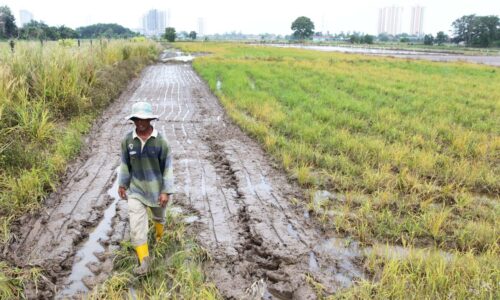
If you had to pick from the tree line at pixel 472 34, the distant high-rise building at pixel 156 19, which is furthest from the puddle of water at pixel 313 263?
the distant high-rise building at pixel 156 19

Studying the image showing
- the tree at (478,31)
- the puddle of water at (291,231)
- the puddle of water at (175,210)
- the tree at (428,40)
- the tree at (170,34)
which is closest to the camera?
the puddle of water at (291,231)

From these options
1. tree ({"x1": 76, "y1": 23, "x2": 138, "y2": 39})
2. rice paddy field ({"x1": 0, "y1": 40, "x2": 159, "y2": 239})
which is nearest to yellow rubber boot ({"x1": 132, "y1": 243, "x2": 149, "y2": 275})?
rice paddy field ({"x1": 0, "y1": 40, "x2": 159, "y2": 239})

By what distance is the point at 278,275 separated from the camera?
2959 mm

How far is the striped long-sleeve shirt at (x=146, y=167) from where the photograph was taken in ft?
10.1

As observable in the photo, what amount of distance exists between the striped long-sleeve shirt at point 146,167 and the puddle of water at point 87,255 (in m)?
0.63

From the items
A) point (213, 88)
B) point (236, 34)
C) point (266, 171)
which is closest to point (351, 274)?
point (266, 171)

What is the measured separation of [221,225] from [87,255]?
47.5 inches

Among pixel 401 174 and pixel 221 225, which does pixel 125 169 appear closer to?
pixel 221 225

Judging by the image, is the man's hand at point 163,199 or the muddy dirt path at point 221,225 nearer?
the muddy dirt path at point 221,225

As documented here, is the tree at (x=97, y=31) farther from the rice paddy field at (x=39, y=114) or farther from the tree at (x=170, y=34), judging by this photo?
the rice paddy field at (x=39, y=114)

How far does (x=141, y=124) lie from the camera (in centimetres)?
301

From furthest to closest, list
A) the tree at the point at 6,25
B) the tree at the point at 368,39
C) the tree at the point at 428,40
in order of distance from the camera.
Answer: the tree at the point at 368,39, the tree at the point at 428,40, the tree at the point at 6,25

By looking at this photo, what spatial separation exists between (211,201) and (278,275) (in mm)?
1485

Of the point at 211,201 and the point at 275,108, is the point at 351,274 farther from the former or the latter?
the point at 275,108
